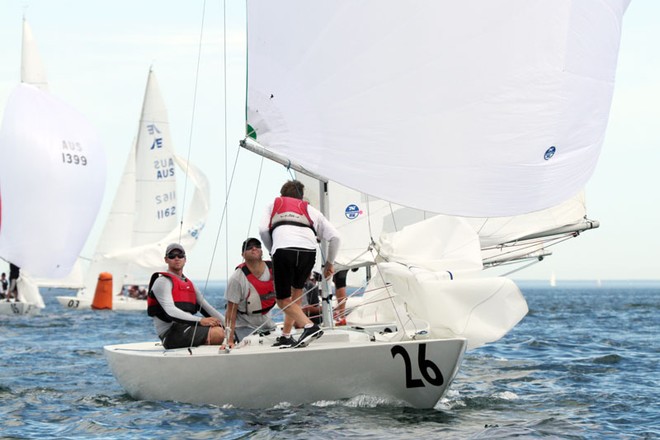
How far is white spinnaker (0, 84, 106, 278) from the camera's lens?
74.1ft

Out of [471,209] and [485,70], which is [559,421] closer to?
[471,209]

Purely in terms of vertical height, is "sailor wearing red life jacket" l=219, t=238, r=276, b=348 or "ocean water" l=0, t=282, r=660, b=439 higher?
"sailor wearing red life jacket" l=219, t=238, r=276, b=348

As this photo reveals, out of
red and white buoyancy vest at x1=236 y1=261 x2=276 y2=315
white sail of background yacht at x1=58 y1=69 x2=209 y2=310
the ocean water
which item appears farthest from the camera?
white sail of background yacht at x1=58 y1=69 x2=209 y2=310

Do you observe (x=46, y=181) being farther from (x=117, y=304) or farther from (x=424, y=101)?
(x=424, y=101)

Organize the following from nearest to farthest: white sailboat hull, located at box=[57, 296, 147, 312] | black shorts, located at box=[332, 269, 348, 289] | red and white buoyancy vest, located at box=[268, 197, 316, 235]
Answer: red and white buoyancy vest, located at box=[268, 197, 316, 235] → black shorts, located at box=[332, 269, 348, 289] → white sailboat hull, located at box=[57, 296, 147, 312]

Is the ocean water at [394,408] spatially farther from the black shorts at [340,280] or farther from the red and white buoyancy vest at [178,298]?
the black shorts at [340,280]

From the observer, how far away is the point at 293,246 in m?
7.70

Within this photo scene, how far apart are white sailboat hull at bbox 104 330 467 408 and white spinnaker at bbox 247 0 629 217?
3.53 ft

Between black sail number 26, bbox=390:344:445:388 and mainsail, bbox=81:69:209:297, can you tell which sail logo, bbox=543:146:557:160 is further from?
mainsail, bbox=81:69:209:297

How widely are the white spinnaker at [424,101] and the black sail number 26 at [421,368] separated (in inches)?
40.7

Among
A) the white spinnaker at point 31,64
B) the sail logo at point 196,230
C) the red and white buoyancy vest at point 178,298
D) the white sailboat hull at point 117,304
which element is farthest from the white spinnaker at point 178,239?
the red and white buoyancy vest at point 178,298

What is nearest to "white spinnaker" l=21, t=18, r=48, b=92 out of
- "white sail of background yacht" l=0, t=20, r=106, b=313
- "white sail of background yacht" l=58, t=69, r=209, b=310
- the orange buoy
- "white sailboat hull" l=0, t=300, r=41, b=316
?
"white sail of background yacht" l=58, t=69, r=209, b=310

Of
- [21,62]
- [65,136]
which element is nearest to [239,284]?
[65,136]

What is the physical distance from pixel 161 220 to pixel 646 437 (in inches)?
1204
